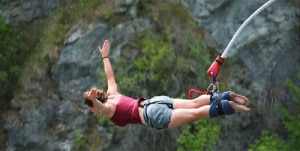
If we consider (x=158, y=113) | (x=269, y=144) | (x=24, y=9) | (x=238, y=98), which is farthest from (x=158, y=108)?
(x=24, y=9)

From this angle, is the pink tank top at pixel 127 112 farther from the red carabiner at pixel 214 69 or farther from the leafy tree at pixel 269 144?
the leafy tree at pixel 269 144

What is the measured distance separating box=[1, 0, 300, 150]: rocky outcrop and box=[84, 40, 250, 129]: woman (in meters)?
3.29

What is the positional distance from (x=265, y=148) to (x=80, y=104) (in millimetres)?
3274

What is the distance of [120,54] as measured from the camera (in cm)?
909

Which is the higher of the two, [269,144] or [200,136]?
[200,136]

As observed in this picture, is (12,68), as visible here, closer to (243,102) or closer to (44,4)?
(44,4)

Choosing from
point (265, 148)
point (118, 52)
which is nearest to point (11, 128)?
point (118, 52)

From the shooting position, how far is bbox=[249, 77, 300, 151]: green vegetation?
9.20m

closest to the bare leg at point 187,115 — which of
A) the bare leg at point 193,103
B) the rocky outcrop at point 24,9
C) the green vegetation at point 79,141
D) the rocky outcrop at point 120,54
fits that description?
the bare leg at point 193,103

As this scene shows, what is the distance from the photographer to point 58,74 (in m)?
9.33

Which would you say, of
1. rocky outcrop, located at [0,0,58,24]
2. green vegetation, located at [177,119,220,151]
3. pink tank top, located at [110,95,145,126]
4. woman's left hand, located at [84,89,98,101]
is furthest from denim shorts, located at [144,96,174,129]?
rocky outcrop, located at [0,0,58,24]

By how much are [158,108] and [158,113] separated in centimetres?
6

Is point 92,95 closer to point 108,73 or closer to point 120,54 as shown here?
point 108,73

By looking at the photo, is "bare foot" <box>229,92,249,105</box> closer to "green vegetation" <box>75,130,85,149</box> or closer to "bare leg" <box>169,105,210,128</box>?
"bare leg" <box>169,105,210,128</box>
